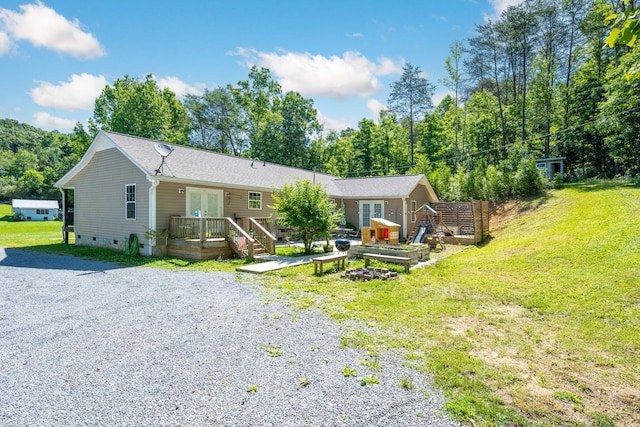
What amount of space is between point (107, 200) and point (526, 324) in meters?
15.4

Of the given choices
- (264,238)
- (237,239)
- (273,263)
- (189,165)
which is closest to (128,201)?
(189,165)

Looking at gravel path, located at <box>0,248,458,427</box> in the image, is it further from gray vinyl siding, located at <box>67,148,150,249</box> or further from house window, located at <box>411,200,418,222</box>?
house window, located at <box>411,200,418,222</box>

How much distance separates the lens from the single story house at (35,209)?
44097 millimetres

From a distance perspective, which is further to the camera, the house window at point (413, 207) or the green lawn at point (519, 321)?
the house window at point (413, 207)

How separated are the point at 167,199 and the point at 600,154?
30885mm

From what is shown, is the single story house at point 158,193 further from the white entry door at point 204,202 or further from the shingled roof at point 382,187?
the shingled roof at point 382,187

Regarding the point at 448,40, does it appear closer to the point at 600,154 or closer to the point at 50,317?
the point at 600,154

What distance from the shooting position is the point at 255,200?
1564 cm

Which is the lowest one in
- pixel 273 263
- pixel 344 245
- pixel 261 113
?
pixel 273 263

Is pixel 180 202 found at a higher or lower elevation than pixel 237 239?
higher

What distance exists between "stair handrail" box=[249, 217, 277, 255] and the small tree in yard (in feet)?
2.61

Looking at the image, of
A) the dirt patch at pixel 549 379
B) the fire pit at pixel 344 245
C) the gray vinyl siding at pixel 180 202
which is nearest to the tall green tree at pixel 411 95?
the gray vinyl siding at pixel 180 202

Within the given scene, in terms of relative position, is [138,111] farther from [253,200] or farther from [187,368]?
[187,368]

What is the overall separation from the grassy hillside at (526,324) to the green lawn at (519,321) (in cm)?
2
